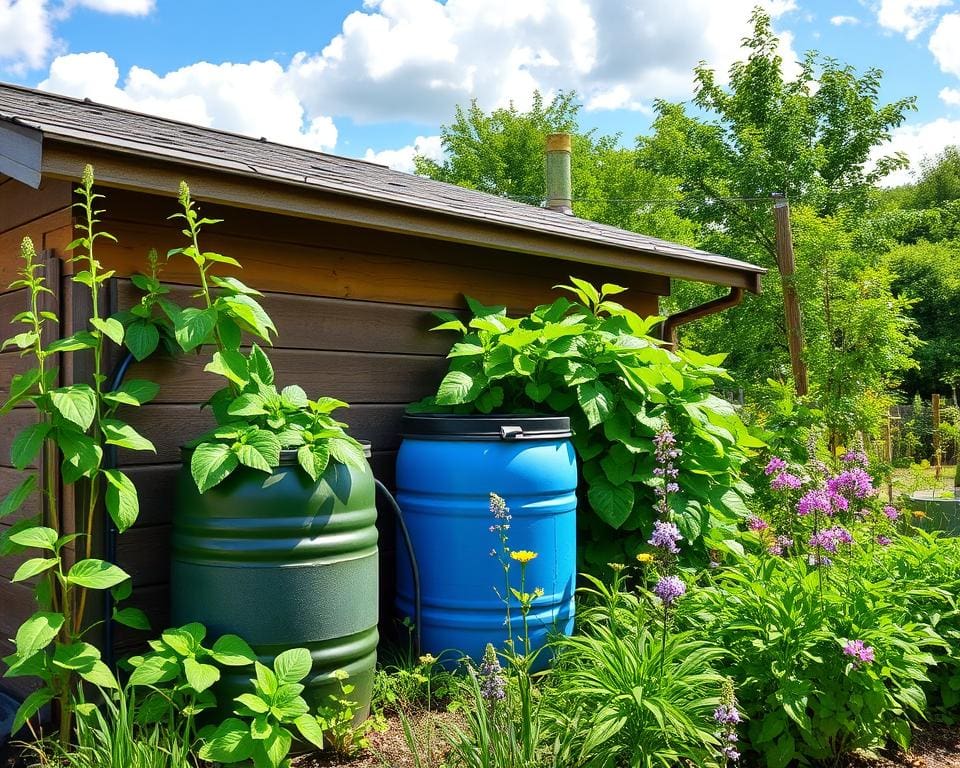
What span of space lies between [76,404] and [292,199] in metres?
1.15

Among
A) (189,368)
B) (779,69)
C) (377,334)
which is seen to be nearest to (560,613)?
(377,334)

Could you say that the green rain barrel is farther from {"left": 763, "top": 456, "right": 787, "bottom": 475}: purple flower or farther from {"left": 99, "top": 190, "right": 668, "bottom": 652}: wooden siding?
{"left": 763, "top": 456, "right": 787, "bottom": 475}: purple flower

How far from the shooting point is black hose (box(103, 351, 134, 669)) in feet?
9.40

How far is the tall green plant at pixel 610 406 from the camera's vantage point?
3.79 meters

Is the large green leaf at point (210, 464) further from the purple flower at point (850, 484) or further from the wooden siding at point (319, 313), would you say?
the purple flower at point (850, 484)

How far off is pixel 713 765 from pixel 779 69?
1719 cm

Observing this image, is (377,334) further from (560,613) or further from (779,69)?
(779,69)

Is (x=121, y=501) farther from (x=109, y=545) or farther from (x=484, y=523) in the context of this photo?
(x=484, y=523)

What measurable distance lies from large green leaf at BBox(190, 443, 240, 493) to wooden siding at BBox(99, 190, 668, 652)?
531 millimetres

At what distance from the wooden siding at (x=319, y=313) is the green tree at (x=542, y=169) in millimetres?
13872

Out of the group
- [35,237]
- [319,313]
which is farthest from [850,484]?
[35,237]

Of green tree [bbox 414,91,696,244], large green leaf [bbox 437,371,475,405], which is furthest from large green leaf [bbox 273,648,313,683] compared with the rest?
green tree [bbox 414,91,696,244]

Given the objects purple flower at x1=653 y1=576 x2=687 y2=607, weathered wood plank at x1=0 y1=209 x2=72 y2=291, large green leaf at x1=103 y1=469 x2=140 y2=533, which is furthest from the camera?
weathered wood plank at x1=0 y1=209 x2=72 y2=291

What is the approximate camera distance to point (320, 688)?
9.20 feet
